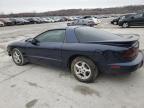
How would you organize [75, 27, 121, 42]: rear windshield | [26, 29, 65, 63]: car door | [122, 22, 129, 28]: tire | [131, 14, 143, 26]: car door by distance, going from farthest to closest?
[122, 22, 129, 28]: tire < [131, 14, 143, 26]: car door < [26, 29, 65, 63]: car door < [75, 27, 121, 42]: rear windshield

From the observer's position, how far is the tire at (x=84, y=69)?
12.7ft

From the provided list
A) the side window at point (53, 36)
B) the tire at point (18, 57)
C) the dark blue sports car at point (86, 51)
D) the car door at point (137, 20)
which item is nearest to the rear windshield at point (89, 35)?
the dark blue sports car at point (86, 51)

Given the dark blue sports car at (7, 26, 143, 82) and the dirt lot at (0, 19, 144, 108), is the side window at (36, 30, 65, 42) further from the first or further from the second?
the dirt lot at (0, 19, 144, 108)

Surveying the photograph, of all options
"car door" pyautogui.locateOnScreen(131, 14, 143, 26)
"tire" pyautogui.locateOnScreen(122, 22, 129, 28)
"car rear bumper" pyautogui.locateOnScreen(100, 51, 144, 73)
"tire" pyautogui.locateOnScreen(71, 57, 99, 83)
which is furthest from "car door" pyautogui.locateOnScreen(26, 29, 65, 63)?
"tire" pyautogui.locateOnScreen(122, 22, 129, 28)

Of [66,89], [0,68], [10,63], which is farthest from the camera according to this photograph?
[10,63]

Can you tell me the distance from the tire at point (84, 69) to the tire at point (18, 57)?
217cm

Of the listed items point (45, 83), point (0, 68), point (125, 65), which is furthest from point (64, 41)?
point (0, 68)

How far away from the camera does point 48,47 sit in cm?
459

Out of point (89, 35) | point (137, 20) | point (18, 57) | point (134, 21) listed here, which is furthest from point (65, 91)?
point (134, 21)

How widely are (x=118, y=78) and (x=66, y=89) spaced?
137 cm

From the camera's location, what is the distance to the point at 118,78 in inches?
166

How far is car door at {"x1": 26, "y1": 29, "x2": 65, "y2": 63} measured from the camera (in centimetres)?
441

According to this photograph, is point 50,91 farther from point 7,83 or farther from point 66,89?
point 7,83

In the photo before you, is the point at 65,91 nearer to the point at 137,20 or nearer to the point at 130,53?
the point at 130,53
